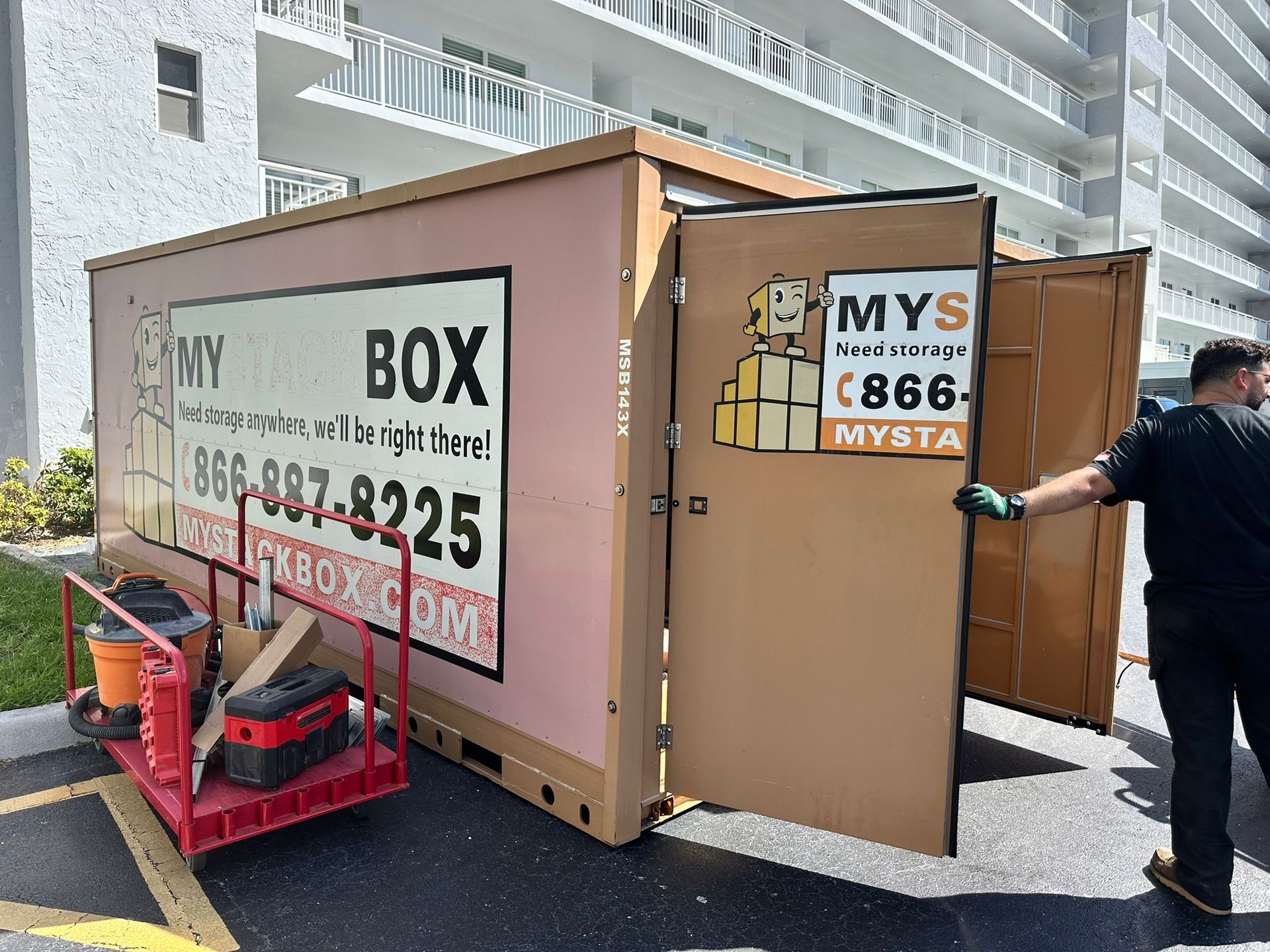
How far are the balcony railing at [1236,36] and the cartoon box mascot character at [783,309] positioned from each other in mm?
45713

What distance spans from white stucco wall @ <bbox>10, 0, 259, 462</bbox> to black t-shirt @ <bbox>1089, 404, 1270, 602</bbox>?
1267cm

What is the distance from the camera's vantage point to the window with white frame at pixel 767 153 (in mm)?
23531

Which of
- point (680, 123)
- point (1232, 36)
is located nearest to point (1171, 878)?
point (680, 123)

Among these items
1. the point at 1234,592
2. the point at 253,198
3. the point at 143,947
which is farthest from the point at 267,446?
the point at 253,198

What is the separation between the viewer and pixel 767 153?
950 inches

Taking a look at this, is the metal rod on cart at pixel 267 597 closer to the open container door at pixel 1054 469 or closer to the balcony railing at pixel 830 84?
the open container door at pixel 1054 469

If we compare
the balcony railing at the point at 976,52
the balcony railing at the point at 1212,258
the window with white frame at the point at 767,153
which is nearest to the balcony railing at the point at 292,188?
the window with white frame at the point at 767,153

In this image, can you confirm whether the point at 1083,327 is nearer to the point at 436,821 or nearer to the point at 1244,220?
the point at 436,821

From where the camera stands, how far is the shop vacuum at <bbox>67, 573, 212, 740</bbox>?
4.13 metres

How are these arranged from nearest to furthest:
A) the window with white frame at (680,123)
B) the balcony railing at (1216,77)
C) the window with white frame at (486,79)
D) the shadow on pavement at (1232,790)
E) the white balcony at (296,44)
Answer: the shadow on pavement at (1232,790), the white balcony at (296,44), the window with white frame at (486,79), the window with white frame at (680,123), the balcony railing at (1216,77)

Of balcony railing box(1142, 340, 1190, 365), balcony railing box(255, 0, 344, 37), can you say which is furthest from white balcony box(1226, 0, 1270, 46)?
balcony railing box(255, 0, 344, 37)

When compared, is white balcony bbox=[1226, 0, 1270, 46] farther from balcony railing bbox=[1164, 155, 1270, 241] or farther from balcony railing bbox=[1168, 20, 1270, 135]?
balcony railing bbox=[1164, 155, 1270, 241]

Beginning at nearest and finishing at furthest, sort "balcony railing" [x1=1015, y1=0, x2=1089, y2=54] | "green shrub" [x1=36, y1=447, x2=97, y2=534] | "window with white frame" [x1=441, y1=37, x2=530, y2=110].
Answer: "green shrub" [x1=36, y1=447, x2=97, y2=534]
"window with white frame" [x1=441, y1=37, x2=530, y2=110]
"balcony railing" [x1=1015, y1=0, x2=1089, y2=54]

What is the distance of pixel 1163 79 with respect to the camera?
34.6 meters
